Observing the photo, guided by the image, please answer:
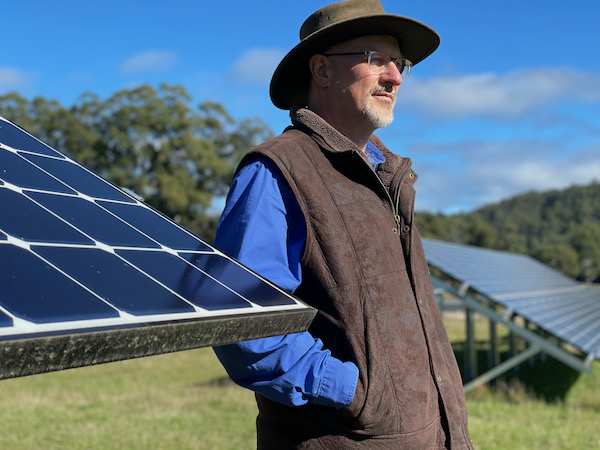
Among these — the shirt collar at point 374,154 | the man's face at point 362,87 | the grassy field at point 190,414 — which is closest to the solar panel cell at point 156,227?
the man's face at point 362,87

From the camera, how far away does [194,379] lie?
43.5 feet

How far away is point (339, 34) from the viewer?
2590mm

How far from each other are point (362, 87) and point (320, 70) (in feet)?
0.69

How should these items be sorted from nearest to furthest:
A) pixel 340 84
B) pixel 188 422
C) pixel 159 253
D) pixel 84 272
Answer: pixel 84 272
pixel 159 253
pixel 340 84
pixel 188 422

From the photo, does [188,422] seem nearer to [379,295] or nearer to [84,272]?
[379,295]

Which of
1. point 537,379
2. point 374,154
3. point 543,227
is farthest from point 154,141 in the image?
point 543,227

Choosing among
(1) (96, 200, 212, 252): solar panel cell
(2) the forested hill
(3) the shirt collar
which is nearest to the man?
(3) the shirt collar

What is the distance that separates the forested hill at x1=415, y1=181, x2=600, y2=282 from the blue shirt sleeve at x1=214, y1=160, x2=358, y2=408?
78033mm

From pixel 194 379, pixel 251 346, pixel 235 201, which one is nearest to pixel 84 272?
pixel 251 346

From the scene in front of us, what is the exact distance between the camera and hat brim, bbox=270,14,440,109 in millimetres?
2580

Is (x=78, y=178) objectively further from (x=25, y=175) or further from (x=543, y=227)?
(x=543, y=227)

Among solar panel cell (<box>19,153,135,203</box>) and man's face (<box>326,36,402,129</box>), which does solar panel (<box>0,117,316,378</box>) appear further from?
man's face (<box>326,36,402,129</box>)

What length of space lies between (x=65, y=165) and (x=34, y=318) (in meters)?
1.00

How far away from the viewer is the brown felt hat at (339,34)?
2576 mm
